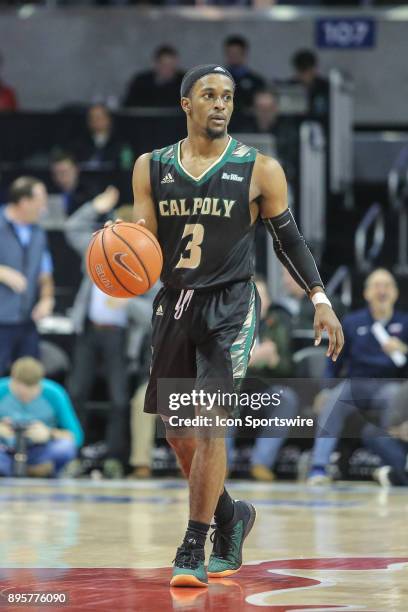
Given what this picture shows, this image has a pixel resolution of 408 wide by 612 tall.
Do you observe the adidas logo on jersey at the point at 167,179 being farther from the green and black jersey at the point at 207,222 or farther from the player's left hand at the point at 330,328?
the player's left hand at the point at 330,328

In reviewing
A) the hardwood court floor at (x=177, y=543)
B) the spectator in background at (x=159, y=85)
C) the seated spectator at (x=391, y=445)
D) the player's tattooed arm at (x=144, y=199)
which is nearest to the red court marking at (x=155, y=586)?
the hardwood court floor at (x=177, y=543)

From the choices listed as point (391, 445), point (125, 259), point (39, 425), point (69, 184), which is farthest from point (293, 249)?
point (69, 184)

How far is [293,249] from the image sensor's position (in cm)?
593

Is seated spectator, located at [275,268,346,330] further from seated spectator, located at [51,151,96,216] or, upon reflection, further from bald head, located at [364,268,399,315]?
seated spectator, located at [51,151,96,216]

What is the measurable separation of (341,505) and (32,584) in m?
4.24

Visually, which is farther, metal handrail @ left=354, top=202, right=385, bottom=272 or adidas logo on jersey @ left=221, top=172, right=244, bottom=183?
metal handrail @ left=354, top=202, right=385, bottom=272

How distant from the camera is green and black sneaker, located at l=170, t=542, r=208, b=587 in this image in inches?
213

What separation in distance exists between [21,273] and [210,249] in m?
6.57

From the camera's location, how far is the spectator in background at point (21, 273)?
12.0 metres

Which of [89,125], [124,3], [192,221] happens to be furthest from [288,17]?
[192,221]

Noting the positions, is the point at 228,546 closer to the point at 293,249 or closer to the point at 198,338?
the point at 198,338

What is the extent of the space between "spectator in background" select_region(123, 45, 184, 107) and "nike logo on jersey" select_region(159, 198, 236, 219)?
1125cm

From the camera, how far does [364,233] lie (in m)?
15.4

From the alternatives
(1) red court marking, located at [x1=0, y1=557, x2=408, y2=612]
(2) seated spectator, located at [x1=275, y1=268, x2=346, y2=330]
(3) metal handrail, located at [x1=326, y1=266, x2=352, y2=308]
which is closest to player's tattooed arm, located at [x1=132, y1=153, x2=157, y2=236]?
(1) red court marking, located at [x1=0, y1=557, x2=408, y2=612]
